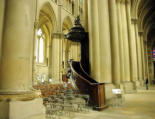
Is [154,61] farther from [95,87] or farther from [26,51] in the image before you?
[26,51]

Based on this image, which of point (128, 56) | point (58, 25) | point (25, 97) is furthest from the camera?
point (58, 25)

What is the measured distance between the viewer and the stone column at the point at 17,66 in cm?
278

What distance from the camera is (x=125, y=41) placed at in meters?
12.1

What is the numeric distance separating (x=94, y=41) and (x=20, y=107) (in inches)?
202

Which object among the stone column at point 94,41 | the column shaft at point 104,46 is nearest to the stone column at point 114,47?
the column shaft at point 104,46

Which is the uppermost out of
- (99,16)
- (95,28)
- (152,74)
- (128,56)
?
(99,16)

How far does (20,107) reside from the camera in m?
2.80

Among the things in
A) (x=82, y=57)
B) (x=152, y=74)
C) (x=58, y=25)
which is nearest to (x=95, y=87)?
(x=82, y=57)

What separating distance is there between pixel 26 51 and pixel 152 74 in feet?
118

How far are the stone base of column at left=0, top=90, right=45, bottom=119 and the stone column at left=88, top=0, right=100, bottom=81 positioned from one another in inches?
166

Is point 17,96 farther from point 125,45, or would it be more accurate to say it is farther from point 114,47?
point 125,45

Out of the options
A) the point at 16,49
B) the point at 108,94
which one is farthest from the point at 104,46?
the point at 16,49

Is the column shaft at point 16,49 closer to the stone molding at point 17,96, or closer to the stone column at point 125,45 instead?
the stone molding at point 17,96

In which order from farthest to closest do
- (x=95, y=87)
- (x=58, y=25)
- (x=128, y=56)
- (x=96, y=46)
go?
(x=58, y=25) < (x=128, y=56) < (x=96, y=46) < (x=95, y=87)
